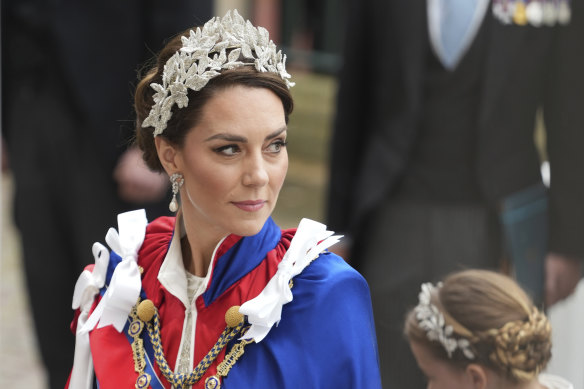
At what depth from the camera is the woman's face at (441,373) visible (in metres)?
1.56

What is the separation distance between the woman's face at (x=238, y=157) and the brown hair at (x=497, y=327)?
1.28ft

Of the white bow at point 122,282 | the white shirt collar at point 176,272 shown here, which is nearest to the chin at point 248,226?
the white shirt collar at point 176,272

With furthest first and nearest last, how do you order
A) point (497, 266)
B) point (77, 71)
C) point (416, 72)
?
1. point (77, 71)
2. point (416, 72)
3. point (497, 266)

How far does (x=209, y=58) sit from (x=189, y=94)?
5 cm

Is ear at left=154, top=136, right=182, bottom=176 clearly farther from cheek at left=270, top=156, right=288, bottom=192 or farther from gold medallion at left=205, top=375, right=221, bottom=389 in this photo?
gold medallion at left=205, top=375, right=221, bottom=389

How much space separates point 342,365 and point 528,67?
1325 mm

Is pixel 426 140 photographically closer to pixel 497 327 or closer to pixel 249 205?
pixel 497 327

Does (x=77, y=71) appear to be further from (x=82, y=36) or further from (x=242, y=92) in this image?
(x=242, y=92)

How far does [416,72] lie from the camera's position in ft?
8.43

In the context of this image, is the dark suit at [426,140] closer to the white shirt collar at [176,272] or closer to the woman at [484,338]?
the woman at [484,338]

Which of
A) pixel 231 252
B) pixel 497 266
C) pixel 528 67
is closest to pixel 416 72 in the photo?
pixel 528 67

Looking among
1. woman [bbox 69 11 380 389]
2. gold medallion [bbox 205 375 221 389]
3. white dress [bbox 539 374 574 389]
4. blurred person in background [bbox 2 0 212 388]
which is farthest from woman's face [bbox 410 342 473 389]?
blurred person in background [bbox 2 0 212 388]

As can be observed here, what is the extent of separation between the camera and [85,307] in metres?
1.55

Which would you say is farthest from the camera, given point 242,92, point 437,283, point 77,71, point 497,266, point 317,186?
point 317,186
